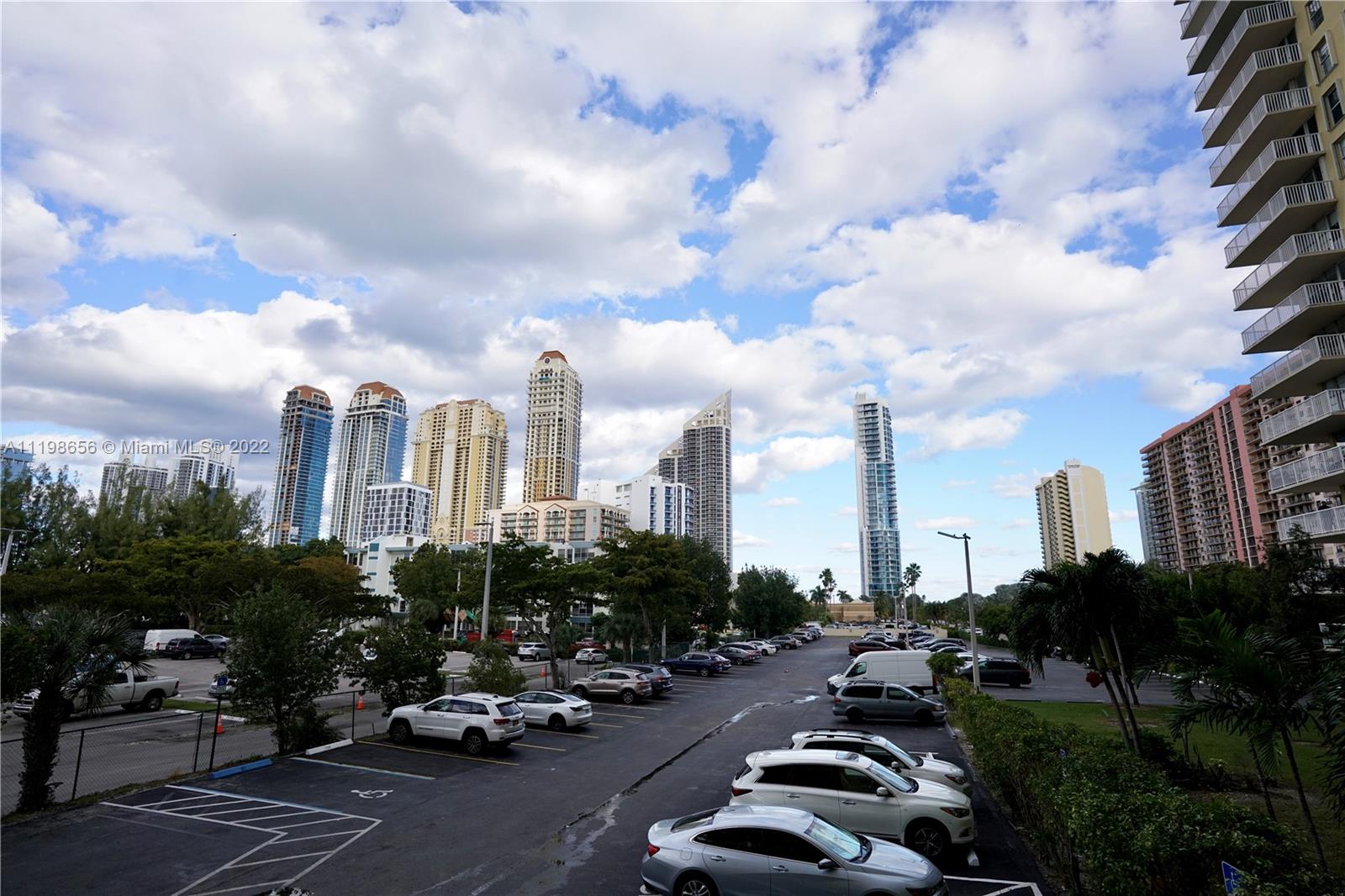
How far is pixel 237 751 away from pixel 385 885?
12.8 metres

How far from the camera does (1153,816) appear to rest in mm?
6977

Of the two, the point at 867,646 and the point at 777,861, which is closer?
the point at 777,861

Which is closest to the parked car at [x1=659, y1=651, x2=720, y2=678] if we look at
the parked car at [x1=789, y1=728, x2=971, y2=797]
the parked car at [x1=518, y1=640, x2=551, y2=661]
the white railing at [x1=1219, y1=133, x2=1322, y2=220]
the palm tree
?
the parked car at [x1=518, y1=640, x2=551, y2=661]

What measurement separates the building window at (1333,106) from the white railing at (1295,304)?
20.2 ft

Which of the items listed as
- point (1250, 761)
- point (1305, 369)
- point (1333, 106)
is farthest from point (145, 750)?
point (1333, 106)

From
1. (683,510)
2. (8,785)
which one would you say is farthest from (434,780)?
(683,510)

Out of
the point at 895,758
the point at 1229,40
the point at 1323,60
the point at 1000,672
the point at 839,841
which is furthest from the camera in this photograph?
the point at 1000,672

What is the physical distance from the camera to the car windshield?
8453mm

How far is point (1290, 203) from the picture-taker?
90.4 feet

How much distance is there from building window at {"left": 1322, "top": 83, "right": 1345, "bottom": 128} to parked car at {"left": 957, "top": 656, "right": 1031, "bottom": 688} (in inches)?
1044

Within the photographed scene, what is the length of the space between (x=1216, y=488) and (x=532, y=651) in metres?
140

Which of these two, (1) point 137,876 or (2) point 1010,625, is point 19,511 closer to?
(1) point 137,876

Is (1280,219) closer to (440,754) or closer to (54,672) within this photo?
(440,754)

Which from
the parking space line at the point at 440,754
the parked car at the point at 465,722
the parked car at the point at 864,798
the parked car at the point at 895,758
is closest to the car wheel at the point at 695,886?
the parked car at the point at 864,798
